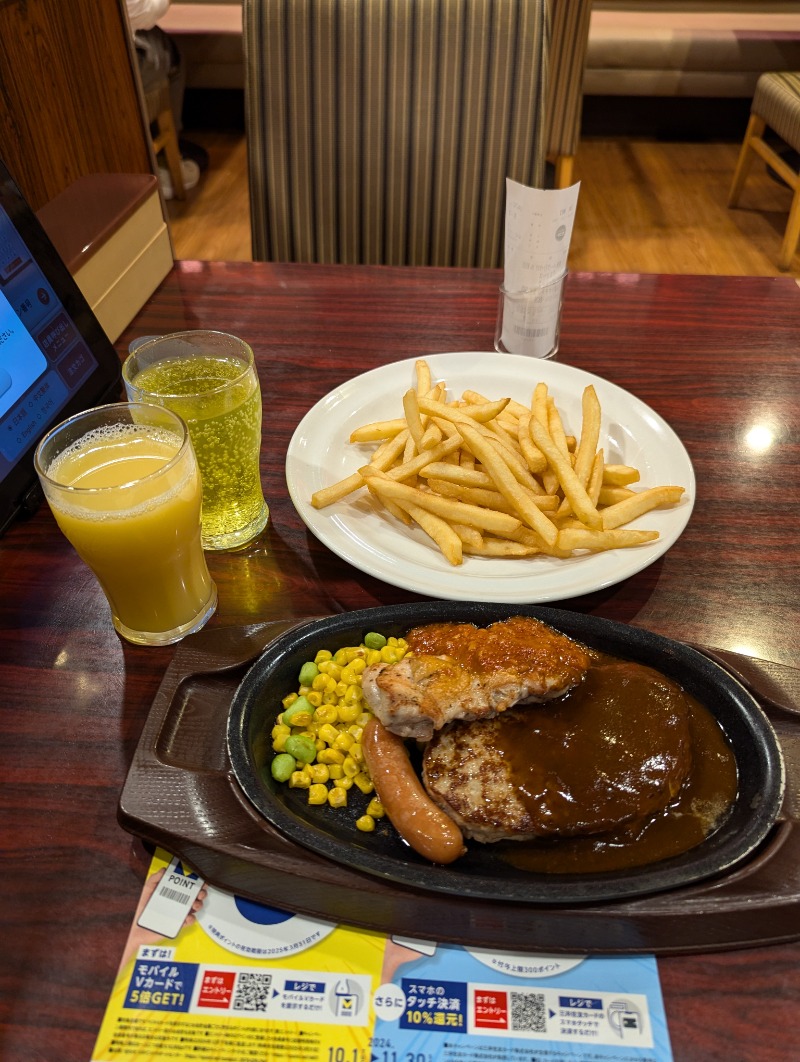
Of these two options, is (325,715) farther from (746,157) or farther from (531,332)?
(746,157)

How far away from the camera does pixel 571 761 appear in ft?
3.37

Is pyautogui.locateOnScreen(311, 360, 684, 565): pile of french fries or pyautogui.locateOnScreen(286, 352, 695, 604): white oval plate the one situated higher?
pyautogui.locateOnScreen(311, 360, 684, 565): pile of french fries

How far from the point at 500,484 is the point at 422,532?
0.18 m

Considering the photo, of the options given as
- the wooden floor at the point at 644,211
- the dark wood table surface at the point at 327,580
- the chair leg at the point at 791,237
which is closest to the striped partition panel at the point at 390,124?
the dark wood table surface at the point at 327,580

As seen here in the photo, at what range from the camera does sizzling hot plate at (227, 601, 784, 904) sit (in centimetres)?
90

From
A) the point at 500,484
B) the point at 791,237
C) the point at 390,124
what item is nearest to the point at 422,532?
the point at 500,484

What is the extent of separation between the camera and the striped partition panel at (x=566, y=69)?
4.43 m

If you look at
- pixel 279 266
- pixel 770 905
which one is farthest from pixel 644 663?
pixel 279 266

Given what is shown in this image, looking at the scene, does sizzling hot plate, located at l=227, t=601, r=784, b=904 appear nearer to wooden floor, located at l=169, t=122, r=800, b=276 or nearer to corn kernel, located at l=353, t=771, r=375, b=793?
corn kernel, located at l=353, t=771, r=375, b=793

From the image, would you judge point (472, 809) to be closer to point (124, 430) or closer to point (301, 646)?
point (301, 646)

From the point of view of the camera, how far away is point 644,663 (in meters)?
1.16

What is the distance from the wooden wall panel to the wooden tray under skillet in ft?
6.82

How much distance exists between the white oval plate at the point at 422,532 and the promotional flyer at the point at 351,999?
544 millimetres

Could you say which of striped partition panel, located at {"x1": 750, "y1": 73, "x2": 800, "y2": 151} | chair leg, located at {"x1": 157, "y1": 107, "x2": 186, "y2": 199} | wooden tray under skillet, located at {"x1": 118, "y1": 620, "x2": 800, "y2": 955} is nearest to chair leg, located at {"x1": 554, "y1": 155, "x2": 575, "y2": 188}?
striped partition panel, located at {"x1": 750, "y1": 73, "x2": 800, "y2": 151}
